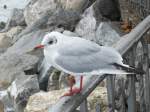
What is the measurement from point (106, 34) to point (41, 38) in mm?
1593

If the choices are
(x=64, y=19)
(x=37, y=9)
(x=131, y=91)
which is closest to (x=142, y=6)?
(x=64, y=19)

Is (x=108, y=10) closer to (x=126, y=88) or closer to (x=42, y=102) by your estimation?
(x=42, y=102)

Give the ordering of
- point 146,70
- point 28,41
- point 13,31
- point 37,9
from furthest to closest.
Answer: point 13,31
point 37,9
point 28,41
point 146,70

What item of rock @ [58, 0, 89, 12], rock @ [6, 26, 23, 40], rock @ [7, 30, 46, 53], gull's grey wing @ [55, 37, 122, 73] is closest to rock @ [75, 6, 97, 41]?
rock @ [58, 0, 89, 12]

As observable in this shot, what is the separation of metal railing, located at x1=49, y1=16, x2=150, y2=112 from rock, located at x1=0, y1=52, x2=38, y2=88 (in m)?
5.09

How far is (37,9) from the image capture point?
32.9 ft

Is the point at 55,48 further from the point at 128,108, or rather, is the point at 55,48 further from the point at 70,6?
the point at 70,6

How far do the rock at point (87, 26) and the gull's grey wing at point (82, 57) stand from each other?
16.3 ft

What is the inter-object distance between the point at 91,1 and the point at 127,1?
5.50 feet

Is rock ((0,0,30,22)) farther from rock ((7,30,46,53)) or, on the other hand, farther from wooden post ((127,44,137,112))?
wooden post ((127,44,137,112))

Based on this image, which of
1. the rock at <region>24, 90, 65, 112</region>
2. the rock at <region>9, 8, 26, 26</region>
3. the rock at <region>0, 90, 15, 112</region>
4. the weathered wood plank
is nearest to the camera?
the weathered wood plank

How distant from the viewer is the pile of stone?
23.0 ft

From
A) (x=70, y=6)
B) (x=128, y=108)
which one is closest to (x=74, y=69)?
(x=128, y=108)

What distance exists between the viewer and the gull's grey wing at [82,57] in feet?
8.32
